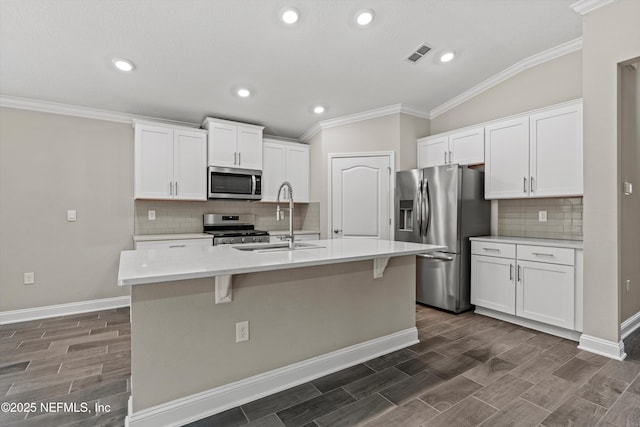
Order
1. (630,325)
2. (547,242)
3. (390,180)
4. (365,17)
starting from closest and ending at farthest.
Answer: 1. (365,17)
2. (630,325)
3. (547,242)
4. (390,180)

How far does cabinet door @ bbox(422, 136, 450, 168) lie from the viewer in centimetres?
415

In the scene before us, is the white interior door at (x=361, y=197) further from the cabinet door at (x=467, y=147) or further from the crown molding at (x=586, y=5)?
the crown molding at (x=586, y=5)

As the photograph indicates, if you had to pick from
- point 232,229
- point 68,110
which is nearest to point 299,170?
point 232,229

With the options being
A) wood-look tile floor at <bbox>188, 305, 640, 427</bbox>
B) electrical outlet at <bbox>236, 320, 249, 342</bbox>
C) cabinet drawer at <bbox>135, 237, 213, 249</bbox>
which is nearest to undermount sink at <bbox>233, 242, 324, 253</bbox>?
electrical outlet at <bbox>236, 320, 249, 342</bbox>

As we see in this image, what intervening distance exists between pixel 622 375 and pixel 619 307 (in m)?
0.56

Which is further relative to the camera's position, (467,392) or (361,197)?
(361,197)

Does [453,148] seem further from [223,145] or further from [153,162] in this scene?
[153,162]

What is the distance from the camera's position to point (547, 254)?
302 centimetres

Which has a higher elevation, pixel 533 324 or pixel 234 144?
pixel 234 144

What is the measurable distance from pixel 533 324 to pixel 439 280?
962mm

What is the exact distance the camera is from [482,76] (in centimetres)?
388

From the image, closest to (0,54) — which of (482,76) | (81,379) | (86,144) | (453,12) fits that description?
(86,144)

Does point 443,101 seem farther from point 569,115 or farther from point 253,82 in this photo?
point 253,82

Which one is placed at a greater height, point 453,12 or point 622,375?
point 453,12
